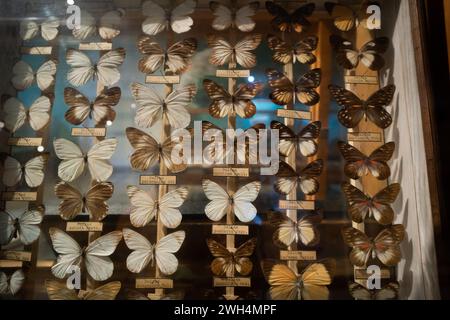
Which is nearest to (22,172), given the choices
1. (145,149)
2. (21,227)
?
(21,227)

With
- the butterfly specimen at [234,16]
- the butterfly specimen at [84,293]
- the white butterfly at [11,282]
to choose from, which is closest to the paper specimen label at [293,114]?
the butterfly specimen at [234,16]

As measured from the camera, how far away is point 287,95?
4.41 ft

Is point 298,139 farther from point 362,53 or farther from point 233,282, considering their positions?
point 233,282

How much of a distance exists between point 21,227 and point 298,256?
91 cm

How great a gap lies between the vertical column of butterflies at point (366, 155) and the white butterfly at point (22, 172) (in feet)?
3.36

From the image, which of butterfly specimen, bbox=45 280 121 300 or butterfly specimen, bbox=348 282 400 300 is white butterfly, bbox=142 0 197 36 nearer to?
butterfly specimen, bbox=45 280 121 300

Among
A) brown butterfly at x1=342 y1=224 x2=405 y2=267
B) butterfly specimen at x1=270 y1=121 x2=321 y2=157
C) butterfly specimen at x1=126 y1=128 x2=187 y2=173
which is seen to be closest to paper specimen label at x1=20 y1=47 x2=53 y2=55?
butterfly specimen at x1=126 y1=128 x2=187 y2=173

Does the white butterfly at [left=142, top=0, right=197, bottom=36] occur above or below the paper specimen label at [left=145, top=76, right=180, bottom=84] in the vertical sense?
above

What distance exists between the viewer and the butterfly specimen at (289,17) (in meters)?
1.40

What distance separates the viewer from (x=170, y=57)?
A: 138 centimetres

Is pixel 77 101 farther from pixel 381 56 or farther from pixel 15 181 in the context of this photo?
pixel 381 56

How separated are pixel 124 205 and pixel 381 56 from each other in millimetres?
1056

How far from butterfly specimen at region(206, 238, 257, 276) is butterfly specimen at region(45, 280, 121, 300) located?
0.31 m

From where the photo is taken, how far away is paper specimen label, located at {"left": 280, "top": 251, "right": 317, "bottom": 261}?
122 cm
